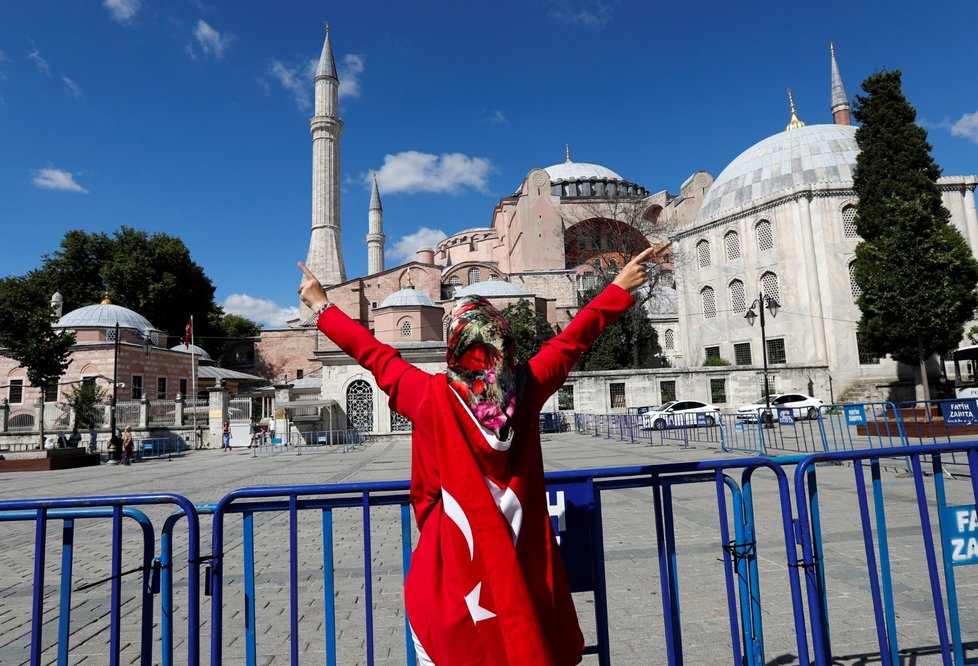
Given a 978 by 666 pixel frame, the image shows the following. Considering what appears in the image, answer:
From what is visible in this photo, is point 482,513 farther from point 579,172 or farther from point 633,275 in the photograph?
point 579,172

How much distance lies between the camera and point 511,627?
5.03 ft

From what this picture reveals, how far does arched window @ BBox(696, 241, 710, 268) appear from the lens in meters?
35.2

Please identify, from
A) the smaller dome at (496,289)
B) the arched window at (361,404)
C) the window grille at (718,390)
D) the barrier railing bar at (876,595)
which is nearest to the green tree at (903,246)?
the window grille at (718,390)

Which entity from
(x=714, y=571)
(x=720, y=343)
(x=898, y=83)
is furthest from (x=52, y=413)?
(x=898, y=83)

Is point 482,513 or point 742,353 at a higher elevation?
Result: point 742,353

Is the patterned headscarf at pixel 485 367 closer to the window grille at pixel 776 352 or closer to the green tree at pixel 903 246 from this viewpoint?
the green tree at pixel 903 246

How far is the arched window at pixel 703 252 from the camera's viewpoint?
3516cm

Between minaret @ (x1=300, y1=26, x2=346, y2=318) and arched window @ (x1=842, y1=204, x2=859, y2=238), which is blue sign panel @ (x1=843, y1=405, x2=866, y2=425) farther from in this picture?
minaret @ (x1=300, y1=26, x2=346, y2=318)

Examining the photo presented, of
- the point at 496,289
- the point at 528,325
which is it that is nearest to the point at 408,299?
the point at 496,289

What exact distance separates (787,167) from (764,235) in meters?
4.78

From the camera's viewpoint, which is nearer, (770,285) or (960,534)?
(960,534)

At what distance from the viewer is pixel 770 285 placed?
32.1m

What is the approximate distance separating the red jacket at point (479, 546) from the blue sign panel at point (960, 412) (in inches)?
423

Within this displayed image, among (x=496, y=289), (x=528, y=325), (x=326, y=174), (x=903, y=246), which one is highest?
(x=326, y=174)
